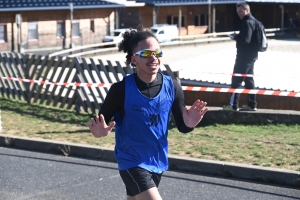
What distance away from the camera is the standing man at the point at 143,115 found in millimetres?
4973

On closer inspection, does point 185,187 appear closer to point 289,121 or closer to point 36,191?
point 36,191

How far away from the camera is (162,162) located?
5078mm

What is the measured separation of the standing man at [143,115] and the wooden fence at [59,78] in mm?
7177

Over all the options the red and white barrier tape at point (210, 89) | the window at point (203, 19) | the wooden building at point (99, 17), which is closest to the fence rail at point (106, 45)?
the wooden building at point (99, 17)

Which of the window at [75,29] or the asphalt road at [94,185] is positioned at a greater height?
the window at [75,29]

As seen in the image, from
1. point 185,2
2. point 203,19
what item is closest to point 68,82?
point 185,2

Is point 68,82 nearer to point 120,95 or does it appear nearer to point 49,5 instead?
point 120,95

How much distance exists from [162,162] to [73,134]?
6075mm

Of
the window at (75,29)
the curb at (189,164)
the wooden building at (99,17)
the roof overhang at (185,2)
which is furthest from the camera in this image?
the roof overhang at (185,2)

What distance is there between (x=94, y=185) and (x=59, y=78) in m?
6.29

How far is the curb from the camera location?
26.4 ft

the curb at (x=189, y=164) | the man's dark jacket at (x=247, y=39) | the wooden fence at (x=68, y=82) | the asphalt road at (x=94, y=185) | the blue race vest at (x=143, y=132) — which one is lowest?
the asphalt road at (x=94, y=185)

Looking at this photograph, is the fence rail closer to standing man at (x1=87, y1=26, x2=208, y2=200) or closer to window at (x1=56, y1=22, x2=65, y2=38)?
window at (x1=56, y1=22, x2=65, y2=38)

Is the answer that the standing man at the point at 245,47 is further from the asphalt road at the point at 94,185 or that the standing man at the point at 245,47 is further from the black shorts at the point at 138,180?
the black shorts at the point at 138,180
